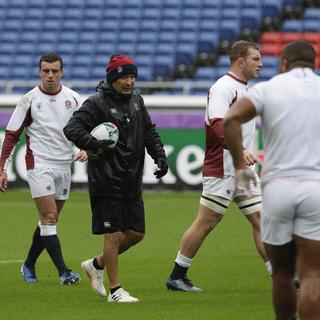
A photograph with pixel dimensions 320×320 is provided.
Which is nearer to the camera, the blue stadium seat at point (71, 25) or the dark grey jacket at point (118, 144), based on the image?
the dark grey jacket at point (118, 144)

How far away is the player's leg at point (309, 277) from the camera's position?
7.03 metres

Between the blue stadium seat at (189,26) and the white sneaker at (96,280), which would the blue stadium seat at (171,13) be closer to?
Answer: the blue stadium seat at (189,26)

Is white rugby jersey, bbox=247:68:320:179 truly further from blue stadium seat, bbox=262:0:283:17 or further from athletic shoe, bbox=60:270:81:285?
blue stadium seat, bbox=262:0:283:17

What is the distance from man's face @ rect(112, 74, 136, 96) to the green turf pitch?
183cm

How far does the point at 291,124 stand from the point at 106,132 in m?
2.93

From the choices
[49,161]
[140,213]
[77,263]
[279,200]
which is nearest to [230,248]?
[77,263]

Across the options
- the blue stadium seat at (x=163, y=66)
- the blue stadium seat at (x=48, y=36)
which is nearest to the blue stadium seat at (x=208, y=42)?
the blue stadium seat at (x=163, y=66)

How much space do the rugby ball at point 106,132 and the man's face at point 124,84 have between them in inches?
12.6

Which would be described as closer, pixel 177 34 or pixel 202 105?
pixel 202 105

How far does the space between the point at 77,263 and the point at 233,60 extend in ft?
11.6

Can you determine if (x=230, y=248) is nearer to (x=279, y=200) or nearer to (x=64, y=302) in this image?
(x=64, y=302)

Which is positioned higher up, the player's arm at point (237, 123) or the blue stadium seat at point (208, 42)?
the player's arm at point (237, 123)

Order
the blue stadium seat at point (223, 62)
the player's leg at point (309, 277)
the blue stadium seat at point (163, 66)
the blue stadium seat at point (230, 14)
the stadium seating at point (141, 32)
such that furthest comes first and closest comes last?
the blue stadium seat at point (230, 14) < the stadium seating at point (141, 32) < the blue stadium seat at point (163, 66) < the blue stadium seat at point (223, 62) < the player's leg at point (309, 277)

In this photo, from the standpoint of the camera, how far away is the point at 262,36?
29734 mm
